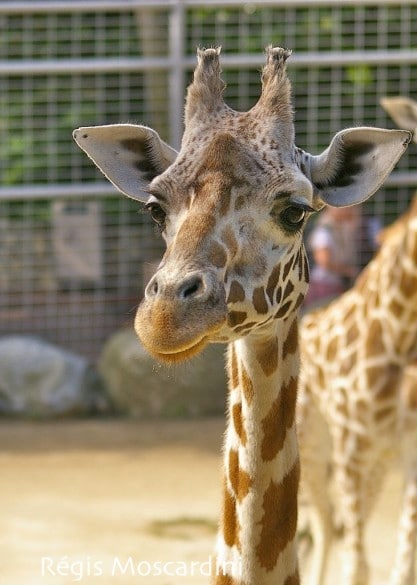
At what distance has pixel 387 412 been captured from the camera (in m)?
5.14

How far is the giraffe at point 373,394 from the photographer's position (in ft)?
16.6

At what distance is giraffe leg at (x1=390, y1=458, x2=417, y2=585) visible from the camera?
195 inches

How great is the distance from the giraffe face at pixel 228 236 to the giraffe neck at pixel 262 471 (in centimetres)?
14

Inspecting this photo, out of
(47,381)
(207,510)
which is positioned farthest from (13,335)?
(207,510)

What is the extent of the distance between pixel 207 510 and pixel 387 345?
1837 mm

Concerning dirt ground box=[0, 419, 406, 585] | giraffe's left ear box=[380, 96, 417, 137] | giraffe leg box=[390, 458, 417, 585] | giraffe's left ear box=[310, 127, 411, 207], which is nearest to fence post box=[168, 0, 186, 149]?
dirt ground box=[0, 419, 406, 585]

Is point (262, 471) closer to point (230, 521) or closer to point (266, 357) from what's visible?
point (230, 521)

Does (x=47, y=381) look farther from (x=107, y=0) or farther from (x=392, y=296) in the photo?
(x=392, y=296)

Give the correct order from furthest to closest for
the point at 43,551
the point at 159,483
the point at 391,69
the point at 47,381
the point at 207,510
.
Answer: the point at 391,69 < the point at 47,381 < the point at 159,483 < the point at 207,510 < the point at 43,551

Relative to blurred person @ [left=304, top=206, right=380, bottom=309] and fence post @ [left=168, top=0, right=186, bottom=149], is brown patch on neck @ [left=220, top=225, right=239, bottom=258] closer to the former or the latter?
blurred person @ [left=304, top=206, right=380, bottom=309]

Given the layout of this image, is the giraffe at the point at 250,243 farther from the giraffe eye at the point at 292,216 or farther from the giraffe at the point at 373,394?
the giraffe at the point at 373,394

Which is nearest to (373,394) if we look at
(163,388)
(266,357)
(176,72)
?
(266,357)

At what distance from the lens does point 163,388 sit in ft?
28.4

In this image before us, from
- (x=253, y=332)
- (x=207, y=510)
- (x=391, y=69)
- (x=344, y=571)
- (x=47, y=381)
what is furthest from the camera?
(x=391, y=69)
